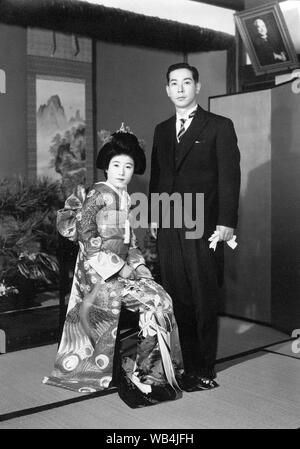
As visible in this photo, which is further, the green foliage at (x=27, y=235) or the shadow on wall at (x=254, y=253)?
the shadow on wall at (x=254, y=253)

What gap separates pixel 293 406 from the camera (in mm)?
2504

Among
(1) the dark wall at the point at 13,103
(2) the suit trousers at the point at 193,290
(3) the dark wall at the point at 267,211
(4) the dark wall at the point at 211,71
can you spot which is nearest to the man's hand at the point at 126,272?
(2) the suit trousers at the point at 193,290

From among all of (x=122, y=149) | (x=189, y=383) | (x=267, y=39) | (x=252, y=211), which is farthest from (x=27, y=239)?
(x=267, y=39)

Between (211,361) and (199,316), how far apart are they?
22 cm

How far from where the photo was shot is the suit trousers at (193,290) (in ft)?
9.12

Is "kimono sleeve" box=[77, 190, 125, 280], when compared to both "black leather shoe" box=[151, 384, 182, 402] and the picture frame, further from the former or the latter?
the picture frame

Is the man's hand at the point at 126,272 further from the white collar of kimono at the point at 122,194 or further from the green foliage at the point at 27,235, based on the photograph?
the green foliage at the point at 27,235

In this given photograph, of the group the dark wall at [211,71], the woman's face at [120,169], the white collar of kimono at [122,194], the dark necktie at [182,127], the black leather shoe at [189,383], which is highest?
the dark wall at [211,71]

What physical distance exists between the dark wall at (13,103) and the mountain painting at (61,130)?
0.11m

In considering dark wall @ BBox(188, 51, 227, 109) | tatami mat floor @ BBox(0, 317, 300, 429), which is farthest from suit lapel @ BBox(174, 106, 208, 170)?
dark wall @ BBox(188, 51, 227, 109)

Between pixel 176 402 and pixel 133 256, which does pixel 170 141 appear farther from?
pixel 176 402

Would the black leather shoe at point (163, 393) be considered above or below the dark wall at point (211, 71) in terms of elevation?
below

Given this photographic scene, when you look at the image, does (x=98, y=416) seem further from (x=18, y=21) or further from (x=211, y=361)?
(x=18, y=21)

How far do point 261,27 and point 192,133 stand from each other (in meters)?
1.60
